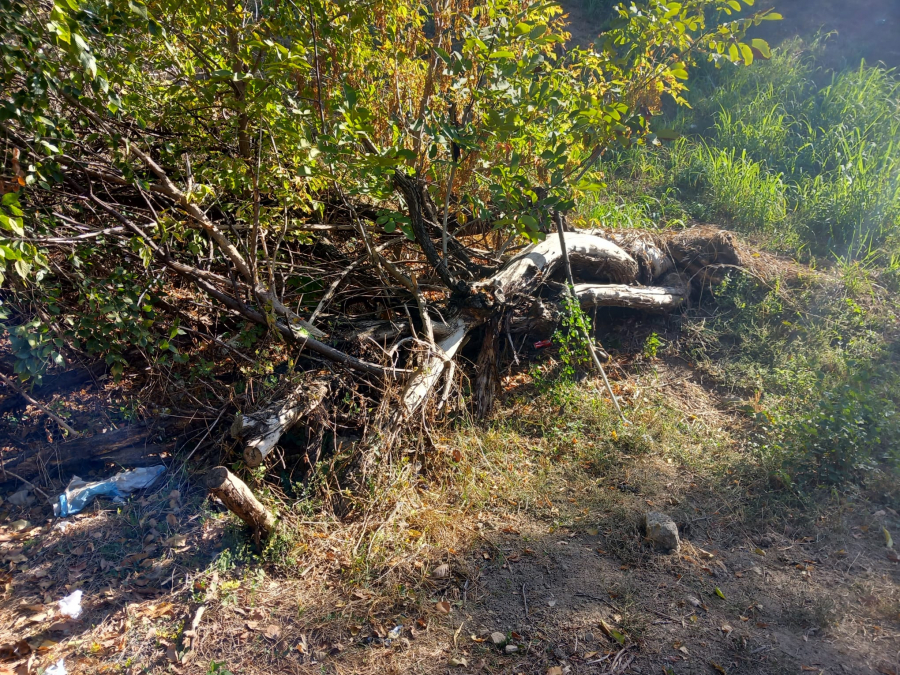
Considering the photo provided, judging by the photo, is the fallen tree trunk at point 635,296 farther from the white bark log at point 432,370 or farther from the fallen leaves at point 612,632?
the fallen leaves at point 612,632

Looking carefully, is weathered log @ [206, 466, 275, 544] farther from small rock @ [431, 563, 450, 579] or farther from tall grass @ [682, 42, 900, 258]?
tall grass @ [682, 42, 900, 258]

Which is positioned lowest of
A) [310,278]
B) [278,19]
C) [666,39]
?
[310,278]

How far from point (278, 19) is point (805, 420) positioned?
12.5 ft

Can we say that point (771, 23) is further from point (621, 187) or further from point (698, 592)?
point (698, 592)

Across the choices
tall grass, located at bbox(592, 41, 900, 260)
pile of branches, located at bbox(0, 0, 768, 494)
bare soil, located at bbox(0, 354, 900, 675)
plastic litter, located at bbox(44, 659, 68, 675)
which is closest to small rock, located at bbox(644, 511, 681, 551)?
bare soil, located at bbox(0, 354, 900, 675)

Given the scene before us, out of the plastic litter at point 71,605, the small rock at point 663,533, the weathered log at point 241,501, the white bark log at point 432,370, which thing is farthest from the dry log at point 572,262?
the plastic litter at point 71,605

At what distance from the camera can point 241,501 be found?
2691mm

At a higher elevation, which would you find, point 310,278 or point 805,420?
point 310,278

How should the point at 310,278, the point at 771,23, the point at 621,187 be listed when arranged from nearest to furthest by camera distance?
the point at 310,278, the point at 621,187, the point at 771,23

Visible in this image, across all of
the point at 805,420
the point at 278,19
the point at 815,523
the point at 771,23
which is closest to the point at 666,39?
the point at 278,19

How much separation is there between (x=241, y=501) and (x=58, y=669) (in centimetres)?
89

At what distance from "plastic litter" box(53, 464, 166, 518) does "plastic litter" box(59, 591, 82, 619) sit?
618 mm

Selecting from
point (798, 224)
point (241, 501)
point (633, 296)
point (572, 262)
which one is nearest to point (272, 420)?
point (241, 501)

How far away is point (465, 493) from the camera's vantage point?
3.33 meters
